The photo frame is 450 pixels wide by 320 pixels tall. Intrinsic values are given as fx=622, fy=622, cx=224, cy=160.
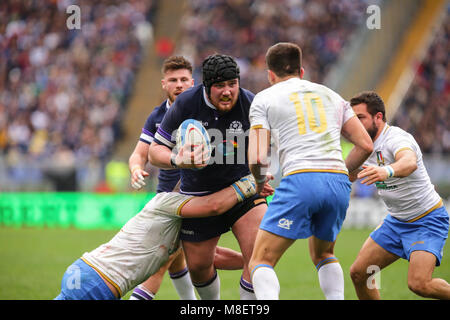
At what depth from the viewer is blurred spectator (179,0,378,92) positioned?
20.5 meters

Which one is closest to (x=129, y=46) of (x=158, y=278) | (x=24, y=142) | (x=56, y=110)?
(x=56, y=110)

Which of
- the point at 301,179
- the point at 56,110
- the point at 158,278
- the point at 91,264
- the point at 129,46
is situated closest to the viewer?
the point at 301,179

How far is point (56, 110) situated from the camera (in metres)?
20.3

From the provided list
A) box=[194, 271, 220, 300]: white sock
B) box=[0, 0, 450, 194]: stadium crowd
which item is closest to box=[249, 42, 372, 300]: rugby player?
box=[194, 271, 220, 300]: white sock

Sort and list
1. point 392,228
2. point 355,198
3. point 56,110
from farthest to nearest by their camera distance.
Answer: point 56,110, point 355,198, point 392,228

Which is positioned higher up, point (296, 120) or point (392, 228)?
point (296, 120)

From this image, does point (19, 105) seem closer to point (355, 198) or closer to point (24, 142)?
point (24, 142)

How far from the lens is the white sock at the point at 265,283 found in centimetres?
452

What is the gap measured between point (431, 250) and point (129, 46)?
18483mm

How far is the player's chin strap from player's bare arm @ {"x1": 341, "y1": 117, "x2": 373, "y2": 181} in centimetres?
94

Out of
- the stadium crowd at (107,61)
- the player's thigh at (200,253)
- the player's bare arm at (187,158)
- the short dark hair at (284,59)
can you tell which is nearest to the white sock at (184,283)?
the player's thigh at (200,253)

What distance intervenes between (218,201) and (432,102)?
1439cm

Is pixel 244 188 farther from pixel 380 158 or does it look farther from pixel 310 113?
pixel 380 158

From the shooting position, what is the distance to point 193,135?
499 cm
